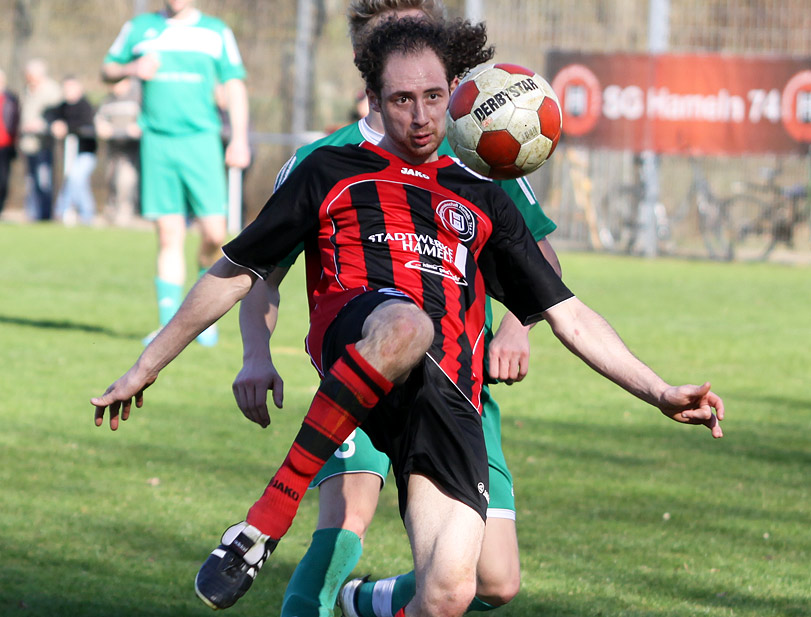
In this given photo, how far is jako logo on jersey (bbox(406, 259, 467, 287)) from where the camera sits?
3.56 metres

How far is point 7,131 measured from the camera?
894 inches

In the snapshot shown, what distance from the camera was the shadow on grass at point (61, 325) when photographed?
10465mm

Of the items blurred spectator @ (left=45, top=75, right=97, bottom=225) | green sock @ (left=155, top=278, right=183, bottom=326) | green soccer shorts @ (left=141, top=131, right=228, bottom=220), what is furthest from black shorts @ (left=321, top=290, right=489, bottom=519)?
blurred spectator @ (left=45, top=75, right=97, bottom=225)

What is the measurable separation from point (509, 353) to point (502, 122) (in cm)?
70

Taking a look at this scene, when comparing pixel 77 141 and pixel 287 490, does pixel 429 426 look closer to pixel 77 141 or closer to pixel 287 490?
pixel 287 490

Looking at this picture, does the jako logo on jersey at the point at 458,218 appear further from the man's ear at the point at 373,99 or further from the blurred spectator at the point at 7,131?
the blurred spectator at the point at 7,131

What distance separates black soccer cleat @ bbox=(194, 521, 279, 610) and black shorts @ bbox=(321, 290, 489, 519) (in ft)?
1.46

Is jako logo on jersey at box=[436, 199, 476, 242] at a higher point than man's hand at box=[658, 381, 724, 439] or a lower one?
higher

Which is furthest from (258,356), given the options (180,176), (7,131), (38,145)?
(38,145)

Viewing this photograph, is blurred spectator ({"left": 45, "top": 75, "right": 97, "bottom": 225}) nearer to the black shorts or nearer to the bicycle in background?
the bicycle in background

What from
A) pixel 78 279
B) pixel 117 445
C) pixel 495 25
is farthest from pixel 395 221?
pixel 495 25

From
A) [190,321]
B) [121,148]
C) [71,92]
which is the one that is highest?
[71,92]

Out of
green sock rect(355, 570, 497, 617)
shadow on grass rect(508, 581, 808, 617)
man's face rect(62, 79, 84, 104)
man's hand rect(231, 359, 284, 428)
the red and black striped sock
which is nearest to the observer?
the red and black striped sock

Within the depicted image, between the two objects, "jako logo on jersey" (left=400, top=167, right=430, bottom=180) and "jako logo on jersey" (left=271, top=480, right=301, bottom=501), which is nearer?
"jako logo on jersey" (left=271, top=480, right=301, bottom=501)
